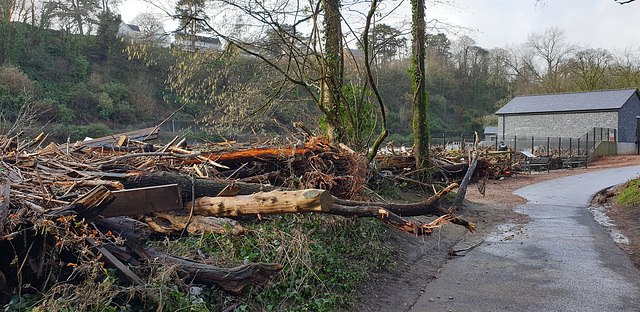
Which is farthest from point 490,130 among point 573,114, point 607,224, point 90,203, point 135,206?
point 90,203

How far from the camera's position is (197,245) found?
525 cm

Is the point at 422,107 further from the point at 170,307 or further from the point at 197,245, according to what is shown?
the point at 170,307

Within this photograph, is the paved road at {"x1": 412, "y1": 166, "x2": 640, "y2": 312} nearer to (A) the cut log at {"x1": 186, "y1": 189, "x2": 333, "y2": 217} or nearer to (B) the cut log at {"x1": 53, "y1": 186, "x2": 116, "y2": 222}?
(A) the cut log at {"x1": 186, "y1": 189, "x2": 333, "y2": 217}

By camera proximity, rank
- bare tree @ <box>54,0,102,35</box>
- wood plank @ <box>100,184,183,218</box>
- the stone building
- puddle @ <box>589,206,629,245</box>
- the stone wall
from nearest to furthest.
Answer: wood plank @ <box>100,184,183,218</box>
puddle @ <box>589,206,629,245</box>
bare tree @ <box>54,0,102,35</box>
the stone building
the stone wall

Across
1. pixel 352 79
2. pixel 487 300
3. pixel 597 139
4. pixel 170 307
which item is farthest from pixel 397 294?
pixel 597 139

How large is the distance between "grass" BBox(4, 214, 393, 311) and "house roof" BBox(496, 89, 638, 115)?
137ft

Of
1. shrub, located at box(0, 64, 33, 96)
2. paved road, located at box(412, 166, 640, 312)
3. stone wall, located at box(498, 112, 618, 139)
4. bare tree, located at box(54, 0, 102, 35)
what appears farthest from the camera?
stone wall, located at box(498, 112, 618, 139)

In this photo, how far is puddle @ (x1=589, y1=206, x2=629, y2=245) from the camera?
9.32 m

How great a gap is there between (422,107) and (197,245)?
10003 millimetres

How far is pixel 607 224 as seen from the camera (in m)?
11.1

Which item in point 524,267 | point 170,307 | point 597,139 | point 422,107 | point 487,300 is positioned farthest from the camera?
point 597,139

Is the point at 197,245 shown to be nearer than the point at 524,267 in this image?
Yes

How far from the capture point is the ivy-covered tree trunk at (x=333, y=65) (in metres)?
10.4

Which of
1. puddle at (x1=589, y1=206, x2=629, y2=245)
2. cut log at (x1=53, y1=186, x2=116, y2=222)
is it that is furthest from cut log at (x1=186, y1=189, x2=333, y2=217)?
puddle at (x1=589, y1=206, x2=629, y2=245)
